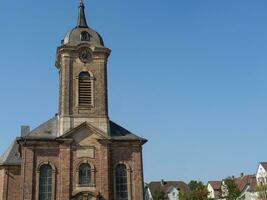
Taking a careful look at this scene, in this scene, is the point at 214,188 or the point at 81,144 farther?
the point at 214,188

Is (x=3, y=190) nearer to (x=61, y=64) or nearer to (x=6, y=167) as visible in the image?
(x=6, y=167)

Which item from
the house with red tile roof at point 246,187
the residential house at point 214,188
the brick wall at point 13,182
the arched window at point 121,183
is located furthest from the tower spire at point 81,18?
the residential house at point 214,188

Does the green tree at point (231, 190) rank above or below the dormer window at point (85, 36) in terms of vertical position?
below

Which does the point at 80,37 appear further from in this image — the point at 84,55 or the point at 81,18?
the point at 81,18

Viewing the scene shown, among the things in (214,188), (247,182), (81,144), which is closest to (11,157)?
(81,144)

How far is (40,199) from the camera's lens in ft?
97.3

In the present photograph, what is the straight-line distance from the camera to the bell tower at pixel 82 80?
32.5m

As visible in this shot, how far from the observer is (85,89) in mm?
33375

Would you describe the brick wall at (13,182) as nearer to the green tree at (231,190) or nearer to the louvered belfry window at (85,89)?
the louvered belfry window at (85,89)

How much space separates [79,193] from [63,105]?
696 centimetres

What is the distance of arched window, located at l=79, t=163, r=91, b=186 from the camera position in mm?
30625

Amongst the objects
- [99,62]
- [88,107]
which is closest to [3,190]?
[88,107]

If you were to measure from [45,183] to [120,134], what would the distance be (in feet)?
22.6

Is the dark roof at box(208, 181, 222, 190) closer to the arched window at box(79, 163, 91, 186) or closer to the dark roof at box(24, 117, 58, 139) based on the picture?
the arched window at box(79, 163, 91, 186)
